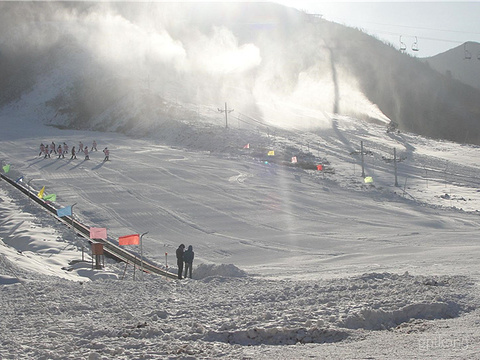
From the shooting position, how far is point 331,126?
59.2 m

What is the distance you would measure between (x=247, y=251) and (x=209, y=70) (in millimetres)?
64767

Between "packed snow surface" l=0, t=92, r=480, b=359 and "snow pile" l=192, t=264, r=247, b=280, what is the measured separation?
4 centimetres

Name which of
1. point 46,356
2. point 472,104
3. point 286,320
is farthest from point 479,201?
point 472,104

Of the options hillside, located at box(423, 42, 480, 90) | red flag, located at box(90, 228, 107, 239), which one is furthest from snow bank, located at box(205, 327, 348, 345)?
hillside, located at box(423, 42, 480, 90)

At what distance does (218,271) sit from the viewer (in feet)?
47.8

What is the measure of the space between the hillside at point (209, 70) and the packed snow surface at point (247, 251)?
13.9m

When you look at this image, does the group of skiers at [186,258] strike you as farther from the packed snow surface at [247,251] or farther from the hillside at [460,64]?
the hillside at [460,64]

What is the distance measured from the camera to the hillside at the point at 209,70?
6531 cm

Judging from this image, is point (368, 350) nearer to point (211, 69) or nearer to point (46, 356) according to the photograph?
point (46, 356)

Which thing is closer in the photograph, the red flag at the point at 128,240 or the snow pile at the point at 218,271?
the snow pile at the point at 218,271

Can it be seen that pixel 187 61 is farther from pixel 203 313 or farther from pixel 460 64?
pixel 460 64

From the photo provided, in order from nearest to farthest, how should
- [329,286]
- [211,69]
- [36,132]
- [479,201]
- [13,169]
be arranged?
1. [329,286]
2. [479,201]
3. [13,169]
4. [36,132]
5. [211,69]

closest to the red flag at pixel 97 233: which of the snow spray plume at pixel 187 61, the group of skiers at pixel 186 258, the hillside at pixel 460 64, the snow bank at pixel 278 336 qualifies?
the group of skiers at pixel 186 258

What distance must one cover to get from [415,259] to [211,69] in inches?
2709
